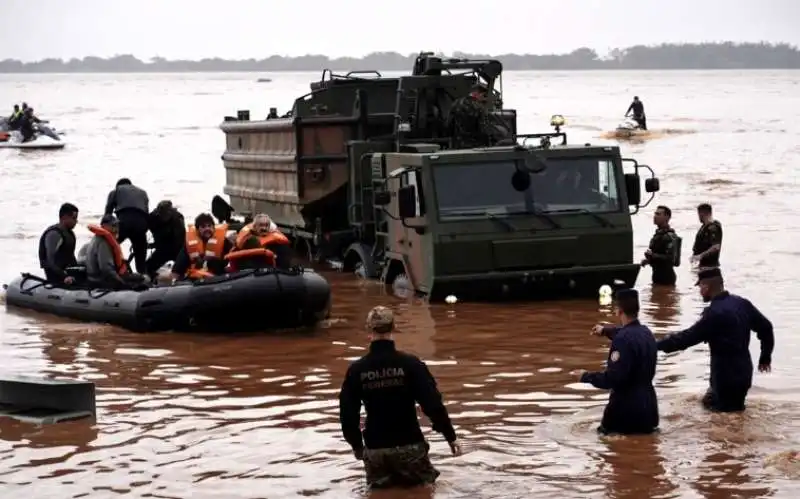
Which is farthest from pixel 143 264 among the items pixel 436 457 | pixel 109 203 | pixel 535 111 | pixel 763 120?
pixel 535 111

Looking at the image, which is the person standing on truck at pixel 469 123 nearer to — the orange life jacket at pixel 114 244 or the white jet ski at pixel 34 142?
the orange life jacket at pixel 114 244

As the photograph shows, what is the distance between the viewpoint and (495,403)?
11.5m

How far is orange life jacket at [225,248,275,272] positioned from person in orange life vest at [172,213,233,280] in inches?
15.9

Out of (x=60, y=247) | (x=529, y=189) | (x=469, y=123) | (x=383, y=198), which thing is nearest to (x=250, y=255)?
(x=383, y=198)

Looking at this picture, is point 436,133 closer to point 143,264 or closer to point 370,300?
point 370,300

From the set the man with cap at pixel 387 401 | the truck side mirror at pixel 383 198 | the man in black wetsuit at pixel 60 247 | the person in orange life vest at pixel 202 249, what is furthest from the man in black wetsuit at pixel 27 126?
the man with cap at pixel 387 401

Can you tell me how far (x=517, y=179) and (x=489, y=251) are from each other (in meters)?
0.88

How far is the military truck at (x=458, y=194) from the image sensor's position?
52.4 feet

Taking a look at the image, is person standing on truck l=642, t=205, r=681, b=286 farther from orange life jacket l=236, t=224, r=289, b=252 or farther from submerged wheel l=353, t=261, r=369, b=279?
orange life jacket l=236, t=224, r=289, b=252

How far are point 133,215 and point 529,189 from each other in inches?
197

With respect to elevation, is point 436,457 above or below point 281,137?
below

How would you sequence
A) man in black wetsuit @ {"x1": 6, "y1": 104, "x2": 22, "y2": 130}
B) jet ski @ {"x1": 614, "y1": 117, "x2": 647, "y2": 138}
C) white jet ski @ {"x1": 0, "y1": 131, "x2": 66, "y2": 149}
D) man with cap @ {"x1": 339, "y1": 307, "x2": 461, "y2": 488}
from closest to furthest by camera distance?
man with cap @ {"x1": 339, "y1": 307, "x2": 461, "y2": 488}
white jet ski @ {"x1": 0, "y1": 131, "x2": 66, "y2": 149}
man in black wetsuit @ {"x1": 6, "y1": 104, "x2": 22, "y2": 130}
jet ski @ {"x1": 614, "y1": 117, "x2": 647, "y2": 138}

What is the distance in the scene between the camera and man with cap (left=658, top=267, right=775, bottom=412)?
9984 mm

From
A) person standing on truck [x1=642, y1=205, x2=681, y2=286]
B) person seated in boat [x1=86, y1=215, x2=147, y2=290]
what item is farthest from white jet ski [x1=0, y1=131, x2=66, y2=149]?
person standing on truck [x1=642, y1=205, x2=681, y2=286]
